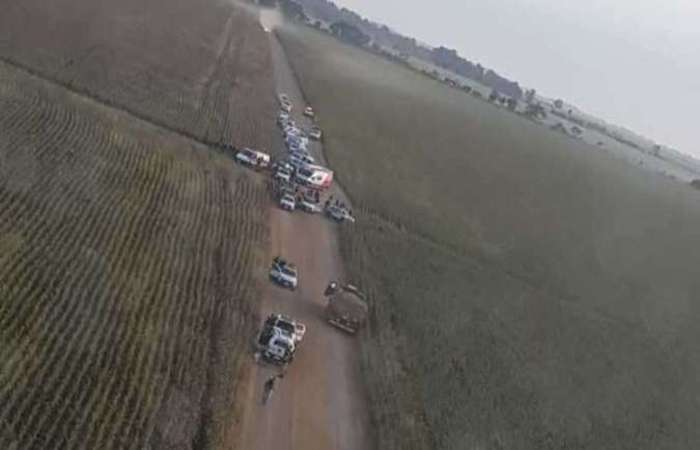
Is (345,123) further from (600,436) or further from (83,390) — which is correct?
(83,390)

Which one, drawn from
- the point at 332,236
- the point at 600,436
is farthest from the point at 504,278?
the point at 600,436

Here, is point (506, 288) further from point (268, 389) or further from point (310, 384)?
point (268, 389)

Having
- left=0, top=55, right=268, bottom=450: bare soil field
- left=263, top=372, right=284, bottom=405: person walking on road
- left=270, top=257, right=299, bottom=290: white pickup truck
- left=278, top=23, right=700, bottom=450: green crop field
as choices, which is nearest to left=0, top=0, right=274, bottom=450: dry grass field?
left=0, top=55, right=268, bottom=450: bare soil field

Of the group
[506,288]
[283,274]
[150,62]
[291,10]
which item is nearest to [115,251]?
[283,274]

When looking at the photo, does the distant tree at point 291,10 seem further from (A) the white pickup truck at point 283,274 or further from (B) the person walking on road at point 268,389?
(B) the person walking on road at point 268,389

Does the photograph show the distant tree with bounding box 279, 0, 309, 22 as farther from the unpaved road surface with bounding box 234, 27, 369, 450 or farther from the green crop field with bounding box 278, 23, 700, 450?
the unpaved road surface with bounding box 234, 27, 369, 450

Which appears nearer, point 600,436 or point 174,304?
point 174,304

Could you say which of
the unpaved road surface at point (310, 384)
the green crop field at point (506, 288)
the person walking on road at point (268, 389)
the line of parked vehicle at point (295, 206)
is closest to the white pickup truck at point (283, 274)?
the line of parked vehicle at point (295, 206)
